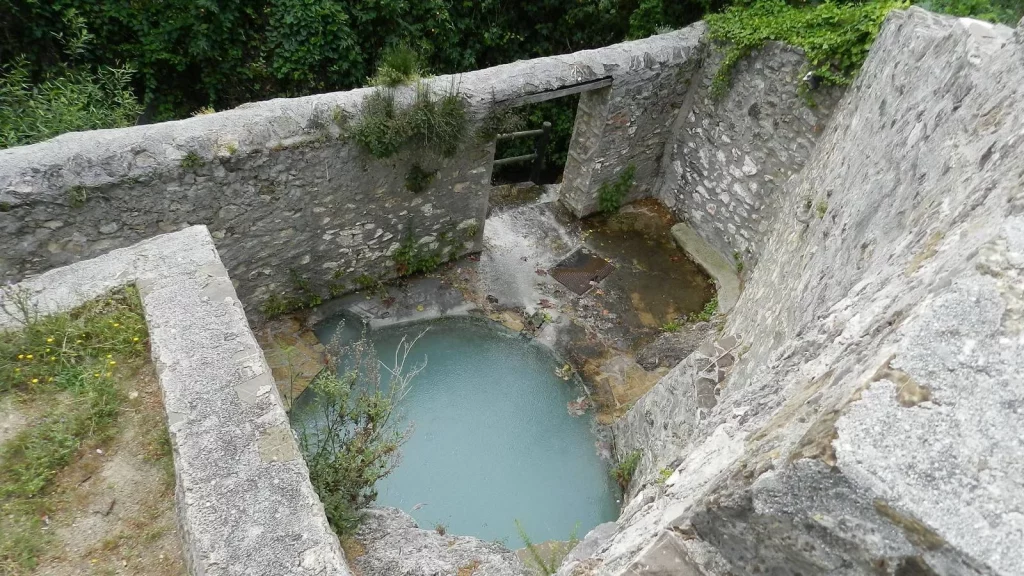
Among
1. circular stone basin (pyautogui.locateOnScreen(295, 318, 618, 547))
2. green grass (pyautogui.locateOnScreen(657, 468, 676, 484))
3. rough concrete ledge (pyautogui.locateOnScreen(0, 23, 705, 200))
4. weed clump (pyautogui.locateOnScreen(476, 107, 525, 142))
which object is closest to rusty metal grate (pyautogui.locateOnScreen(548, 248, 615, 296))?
circular stone basin (pyautogui.locateOnScreen(295, 318, 618, 547))

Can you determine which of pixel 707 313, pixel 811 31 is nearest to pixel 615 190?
pixel 707 313

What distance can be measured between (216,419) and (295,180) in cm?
249

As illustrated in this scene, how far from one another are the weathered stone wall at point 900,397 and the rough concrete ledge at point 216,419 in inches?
43.4

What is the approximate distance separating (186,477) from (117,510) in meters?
0.45

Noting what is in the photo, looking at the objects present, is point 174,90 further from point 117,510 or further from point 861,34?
point 861,34

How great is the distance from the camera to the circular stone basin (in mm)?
4242

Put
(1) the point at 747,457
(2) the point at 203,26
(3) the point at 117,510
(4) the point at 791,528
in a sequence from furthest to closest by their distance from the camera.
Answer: (2) the point at 203,26, (3) the point at 117,510, (1) the point at 747,457, (4) the point at 791,528

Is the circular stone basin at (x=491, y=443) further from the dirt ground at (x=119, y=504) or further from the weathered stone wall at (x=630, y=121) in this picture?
the weathered stone wall at (x=630, y=121)

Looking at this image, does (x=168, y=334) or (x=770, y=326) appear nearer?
(x=168, y=334)

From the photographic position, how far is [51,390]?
2654mm

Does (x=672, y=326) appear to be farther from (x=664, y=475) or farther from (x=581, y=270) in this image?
(x=664, y=475)

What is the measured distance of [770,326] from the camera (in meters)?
3.55

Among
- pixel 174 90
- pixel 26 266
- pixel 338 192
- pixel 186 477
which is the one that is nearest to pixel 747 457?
pixel 186 477

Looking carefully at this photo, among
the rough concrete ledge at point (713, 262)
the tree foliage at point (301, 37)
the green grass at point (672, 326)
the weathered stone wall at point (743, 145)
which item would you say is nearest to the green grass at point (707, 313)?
the rough concrete ledge at point (713, 262)
